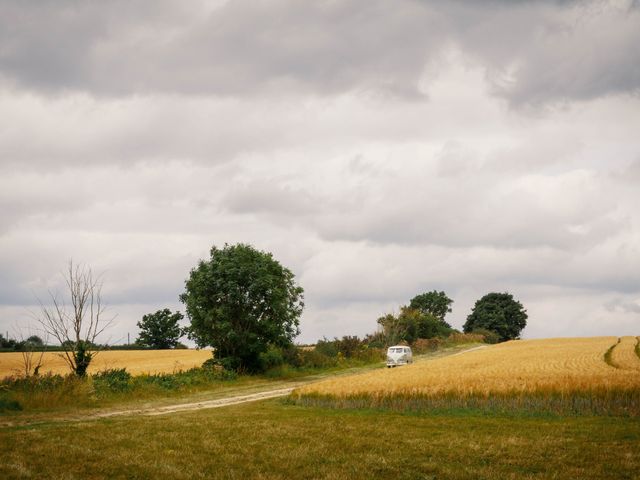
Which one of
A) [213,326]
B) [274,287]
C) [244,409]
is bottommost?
[244,409]

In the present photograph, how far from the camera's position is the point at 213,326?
44.6m

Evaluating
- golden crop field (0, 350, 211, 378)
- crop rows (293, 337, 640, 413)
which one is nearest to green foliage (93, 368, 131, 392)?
crop rows (293, 337, 640, 413)

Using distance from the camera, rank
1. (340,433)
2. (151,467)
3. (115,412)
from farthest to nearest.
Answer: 1. (115,412)
2. (340,433)
3. (151,467)

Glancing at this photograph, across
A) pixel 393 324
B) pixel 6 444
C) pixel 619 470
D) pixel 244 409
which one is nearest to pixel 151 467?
pixel 6 444

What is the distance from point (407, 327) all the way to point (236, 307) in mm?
45850

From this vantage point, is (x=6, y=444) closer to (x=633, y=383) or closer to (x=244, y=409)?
(x=244, y=409)

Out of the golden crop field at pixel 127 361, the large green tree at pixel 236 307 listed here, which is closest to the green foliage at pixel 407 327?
the golden crop field at pixel 127 361

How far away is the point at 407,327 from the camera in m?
86.1

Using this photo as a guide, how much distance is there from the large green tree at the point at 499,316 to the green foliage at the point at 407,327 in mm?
35459

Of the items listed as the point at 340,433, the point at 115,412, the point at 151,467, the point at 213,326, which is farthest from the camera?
the point at 213,326

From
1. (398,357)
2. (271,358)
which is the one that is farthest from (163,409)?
(398,357)

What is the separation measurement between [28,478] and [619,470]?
42.2ft

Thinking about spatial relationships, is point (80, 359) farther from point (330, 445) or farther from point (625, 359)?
point (625, 359)

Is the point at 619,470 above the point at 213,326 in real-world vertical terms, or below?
below
